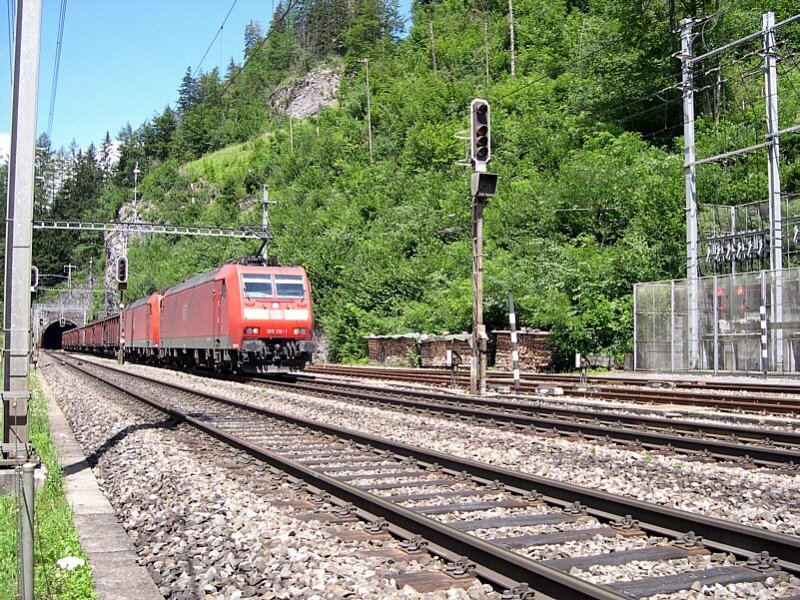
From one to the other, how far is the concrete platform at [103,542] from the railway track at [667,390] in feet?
36.1

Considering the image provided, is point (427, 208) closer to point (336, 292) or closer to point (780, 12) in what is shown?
point (336, 292)

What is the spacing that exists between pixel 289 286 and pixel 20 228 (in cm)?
1590

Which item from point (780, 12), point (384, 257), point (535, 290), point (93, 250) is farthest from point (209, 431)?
point (93, 250)

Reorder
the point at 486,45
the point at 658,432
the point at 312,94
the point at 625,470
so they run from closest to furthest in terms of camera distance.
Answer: the point at 625,470 → the point at 658,432 → the point at 486,45 → the point at 312,94

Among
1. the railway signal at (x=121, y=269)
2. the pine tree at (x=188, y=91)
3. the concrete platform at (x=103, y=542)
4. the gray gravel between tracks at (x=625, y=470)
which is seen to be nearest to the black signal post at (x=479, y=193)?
the gray gravel between tracks at (x=625, y=470)

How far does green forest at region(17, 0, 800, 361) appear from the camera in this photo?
30.0m

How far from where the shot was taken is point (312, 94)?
393ft

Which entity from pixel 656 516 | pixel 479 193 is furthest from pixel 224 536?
pixel 479 193

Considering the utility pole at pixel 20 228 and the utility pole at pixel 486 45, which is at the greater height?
the utility pole at pixel 486 45

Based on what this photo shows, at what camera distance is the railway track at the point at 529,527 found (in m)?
4.93

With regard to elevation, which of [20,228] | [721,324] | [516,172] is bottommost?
[721,324]

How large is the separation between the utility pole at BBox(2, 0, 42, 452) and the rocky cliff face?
10659 centimetres

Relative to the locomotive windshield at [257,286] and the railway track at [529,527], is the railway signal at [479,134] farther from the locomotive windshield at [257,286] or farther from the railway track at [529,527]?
the railway track at [529,527]

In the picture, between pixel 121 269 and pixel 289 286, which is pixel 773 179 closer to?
pixel 289 286
